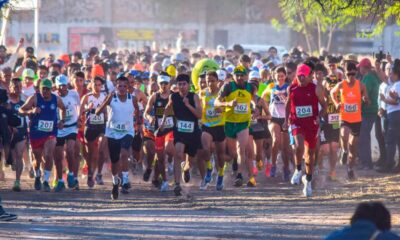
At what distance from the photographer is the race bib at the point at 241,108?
59.0 ft

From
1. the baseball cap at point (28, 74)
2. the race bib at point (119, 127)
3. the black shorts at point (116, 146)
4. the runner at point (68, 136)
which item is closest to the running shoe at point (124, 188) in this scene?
the black shorts at point (116, 146)

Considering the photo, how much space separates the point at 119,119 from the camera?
55.5 feet

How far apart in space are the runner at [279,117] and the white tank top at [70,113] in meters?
3.57

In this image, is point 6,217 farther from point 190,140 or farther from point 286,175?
point 286,175

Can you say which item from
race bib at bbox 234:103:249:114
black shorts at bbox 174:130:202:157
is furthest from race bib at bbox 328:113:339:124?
black shorts at bbox 174:130:202:157

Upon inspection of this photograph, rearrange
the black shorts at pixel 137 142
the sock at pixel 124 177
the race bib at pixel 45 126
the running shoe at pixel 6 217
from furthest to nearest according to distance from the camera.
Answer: the black shorts at pixel 137 142
the race bib at pixel 45 126
the sock at pixel 124 177
the running shoe at pixel 6 217

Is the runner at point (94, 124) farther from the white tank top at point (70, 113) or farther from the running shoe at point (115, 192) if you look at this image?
the running shoe at point (115, 192)

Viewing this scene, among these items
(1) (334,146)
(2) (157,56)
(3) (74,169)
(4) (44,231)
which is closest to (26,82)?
(3) (74,169)

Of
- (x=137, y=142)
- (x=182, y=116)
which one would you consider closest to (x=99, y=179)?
(x=137, y=142)

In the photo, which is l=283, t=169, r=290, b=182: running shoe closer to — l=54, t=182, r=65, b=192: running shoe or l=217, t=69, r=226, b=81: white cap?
l=217, t=69, r=226, b=81: white cap

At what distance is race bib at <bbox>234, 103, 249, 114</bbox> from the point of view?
59.0 feet

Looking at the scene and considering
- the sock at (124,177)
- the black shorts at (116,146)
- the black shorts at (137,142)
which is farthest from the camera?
the black shorts at (137,142)

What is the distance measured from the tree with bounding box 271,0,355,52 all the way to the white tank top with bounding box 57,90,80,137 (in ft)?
13.0

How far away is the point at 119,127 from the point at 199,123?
75.3 inches
